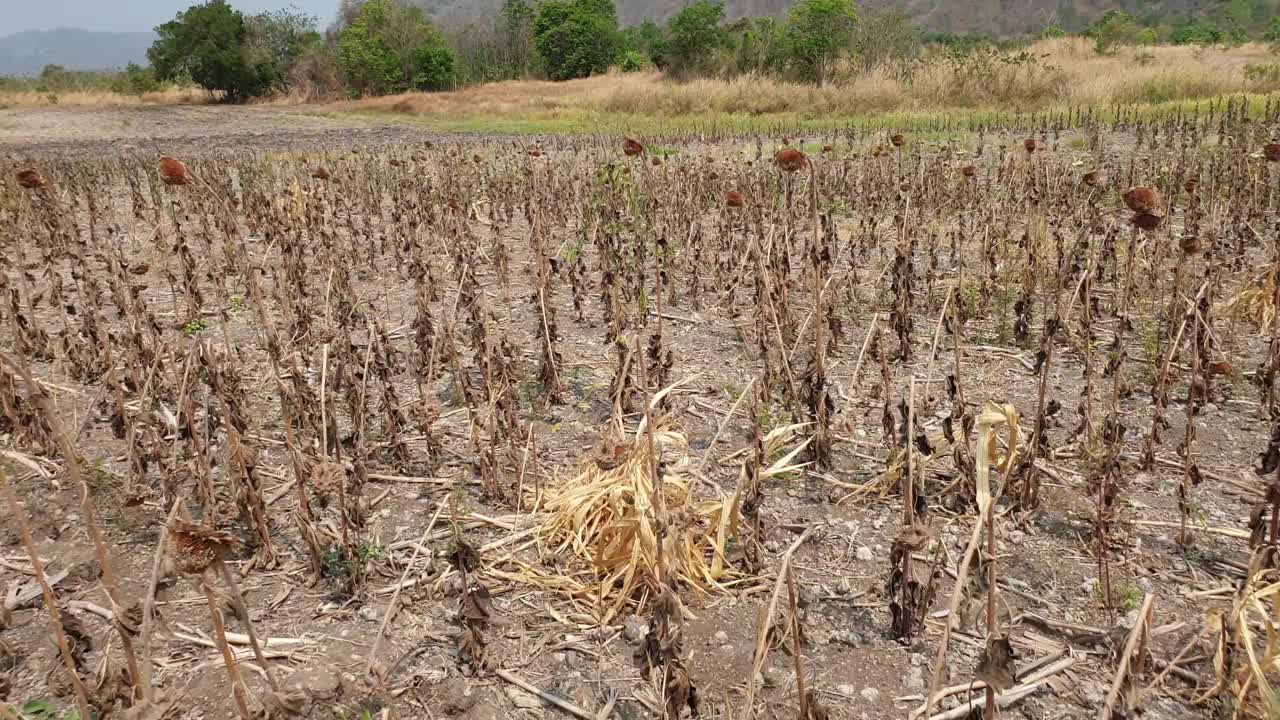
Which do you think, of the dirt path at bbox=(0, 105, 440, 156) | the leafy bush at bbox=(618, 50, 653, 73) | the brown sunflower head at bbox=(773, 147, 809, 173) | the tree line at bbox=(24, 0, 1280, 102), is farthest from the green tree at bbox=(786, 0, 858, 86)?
the brown sunflower head at bbox=(773, 147, 809, 173)

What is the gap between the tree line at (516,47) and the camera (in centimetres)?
3253

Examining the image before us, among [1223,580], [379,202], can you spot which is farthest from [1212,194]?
[379,202]

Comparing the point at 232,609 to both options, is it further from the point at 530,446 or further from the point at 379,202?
the point at 379,202

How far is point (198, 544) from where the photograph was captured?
155 centimetres

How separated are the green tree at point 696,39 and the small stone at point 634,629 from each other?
36138mm

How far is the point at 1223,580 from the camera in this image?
2.71 meters

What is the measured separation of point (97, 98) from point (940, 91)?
181ft

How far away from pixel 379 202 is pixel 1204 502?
9.22 metres

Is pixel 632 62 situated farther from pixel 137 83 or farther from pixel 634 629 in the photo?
pixel 634 629

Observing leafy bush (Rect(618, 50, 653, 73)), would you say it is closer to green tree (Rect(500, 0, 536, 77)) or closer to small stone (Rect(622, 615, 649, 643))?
green tree (Rect(500, 0, 536, 77))

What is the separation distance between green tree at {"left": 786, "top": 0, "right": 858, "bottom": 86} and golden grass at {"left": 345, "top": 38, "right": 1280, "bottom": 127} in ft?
7.04

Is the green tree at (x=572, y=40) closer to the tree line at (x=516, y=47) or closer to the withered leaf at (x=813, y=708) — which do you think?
the tree line at (x=516, y=47)

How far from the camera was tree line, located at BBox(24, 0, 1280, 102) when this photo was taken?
3253 cm

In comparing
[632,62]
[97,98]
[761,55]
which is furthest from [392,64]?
[761,55]
